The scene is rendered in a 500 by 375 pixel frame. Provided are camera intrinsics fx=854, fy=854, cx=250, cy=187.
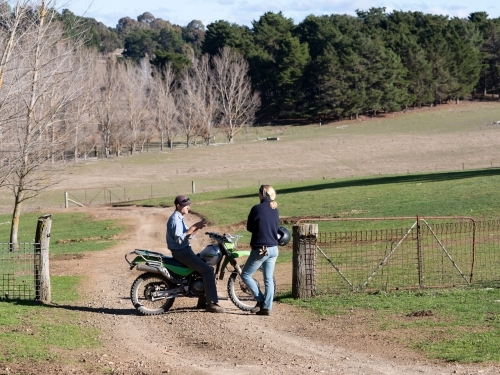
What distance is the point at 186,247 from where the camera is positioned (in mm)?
14781

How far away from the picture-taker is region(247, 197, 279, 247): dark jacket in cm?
1459

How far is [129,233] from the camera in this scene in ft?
121

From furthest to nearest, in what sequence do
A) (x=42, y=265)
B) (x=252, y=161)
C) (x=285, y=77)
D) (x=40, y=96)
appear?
1. (x=285, y=77)
2. (x=252, y=161)
3. (x=40, y=96)
4. (x=42, y=265)

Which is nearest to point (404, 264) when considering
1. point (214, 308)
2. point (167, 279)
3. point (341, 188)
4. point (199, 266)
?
point (214, 308)

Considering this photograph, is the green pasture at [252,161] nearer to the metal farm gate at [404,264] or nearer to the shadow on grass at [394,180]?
the shadow on grass at [394,180]

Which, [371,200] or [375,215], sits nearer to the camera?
[375,215]

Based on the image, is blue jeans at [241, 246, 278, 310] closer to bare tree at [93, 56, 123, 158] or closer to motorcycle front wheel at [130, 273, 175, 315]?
motorcycle front wheel at [130, 273, 175, 315]

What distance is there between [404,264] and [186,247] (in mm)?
8401

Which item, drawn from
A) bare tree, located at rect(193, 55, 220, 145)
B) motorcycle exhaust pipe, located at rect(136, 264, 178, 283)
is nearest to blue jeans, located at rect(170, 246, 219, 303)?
motorcycle exhaust pipe, located at rect(136, 264, 178, 283)

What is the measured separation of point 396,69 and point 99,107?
4087cm

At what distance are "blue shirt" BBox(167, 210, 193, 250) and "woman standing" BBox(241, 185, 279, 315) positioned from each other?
44.3 inches

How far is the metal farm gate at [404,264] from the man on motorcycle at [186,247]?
231 cm

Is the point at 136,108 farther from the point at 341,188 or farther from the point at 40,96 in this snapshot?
the point at 40,96

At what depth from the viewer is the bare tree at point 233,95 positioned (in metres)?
107
